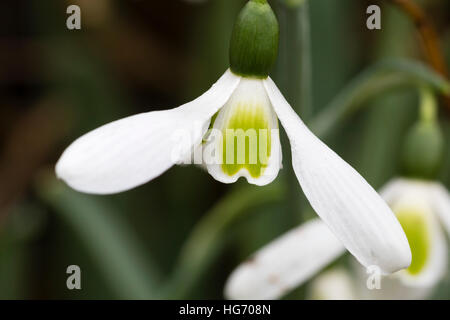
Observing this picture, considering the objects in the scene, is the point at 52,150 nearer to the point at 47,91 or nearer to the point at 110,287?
the point at 47,91

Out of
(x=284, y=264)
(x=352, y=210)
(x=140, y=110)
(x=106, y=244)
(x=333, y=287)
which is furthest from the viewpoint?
(x=140, y=110)

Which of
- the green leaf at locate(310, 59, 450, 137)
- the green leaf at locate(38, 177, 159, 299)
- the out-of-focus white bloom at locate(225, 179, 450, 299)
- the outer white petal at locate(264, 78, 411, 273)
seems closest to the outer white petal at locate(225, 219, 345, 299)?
the out-of-focus white bloom at locate(225, 179, 450, 299)

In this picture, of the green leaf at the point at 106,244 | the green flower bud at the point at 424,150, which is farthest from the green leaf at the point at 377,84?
the green leaf at the point at 106,244

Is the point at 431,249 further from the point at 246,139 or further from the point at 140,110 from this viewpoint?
the point at 140,110

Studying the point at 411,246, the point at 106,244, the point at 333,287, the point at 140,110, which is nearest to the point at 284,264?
the point at 411,246

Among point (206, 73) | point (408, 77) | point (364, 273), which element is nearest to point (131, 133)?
point (408, 77)

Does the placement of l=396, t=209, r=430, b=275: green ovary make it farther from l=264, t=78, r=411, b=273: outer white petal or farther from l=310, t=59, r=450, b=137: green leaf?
l=264, t=78, r=411, b=273: outer white petal
